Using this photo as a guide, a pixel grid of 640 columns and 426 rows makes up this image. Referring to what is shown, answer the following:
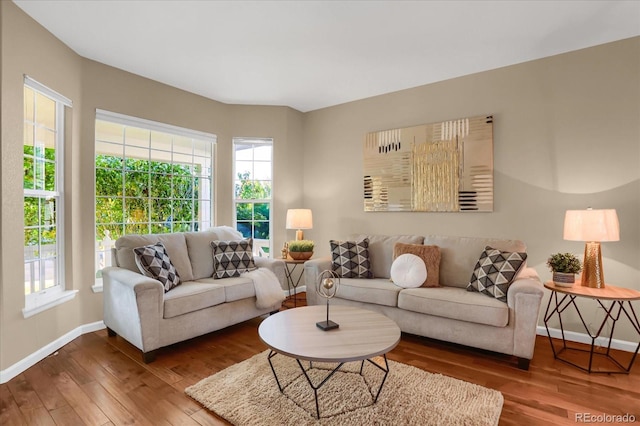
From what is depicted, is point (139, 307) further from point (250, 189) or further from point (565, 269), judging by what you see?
point (565, 269)

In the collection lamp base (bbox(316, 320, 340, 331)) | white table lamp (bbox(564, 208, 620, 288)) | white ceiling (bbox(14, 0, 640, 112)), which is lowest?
lamp base (bbox(316, 320, 340, 331))

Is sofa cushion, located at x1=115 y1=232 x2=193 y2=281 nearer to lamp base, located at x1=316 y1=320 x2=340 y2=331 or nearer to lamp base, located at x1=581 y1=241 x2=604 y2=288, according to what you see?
lamp base, located at x1=316 y1=320 x2=340 y2=331

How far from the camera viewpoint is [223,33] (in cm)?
288

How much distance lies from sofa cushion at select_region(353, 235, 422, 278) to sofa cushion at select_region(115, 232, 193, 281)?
1.97 m

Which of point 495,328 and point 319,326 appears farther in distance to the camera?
point 495,328

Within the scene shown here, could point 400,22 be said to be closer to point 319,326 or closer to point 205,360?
point 319,326

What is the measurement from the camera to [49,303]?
2895 mm

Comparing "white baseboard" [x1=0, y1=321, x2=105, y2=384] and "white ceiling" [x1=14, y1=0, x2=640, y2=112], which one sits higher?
"white ceiling" [x1=14, y1=0, x2=640, y2=112]

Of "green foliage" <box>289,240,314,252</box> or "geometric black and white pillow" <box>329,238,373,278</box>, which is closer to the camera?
"geometric black and white pillow" <box>329,238,373,278</box>

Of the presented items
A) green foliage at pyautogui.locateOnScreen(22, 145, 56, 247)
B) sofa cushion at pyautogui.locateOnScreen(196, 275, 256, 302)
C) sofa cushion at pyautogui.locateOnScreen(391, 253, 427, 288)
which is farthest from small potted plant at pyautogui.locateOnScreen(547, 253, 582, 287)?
green foliage at pyautogui.locateOnScreen(22, 145, 56, 247)

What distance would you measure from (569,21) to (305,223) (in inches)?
129

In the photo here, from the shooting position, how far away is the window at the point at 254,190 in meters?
4.85

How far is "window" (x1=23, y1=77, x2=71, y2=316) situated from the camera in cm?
284

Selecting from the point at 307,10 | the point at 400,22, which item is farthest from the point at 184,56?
the point at 400,22
